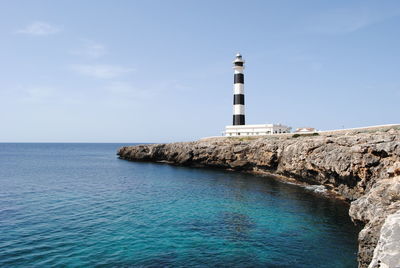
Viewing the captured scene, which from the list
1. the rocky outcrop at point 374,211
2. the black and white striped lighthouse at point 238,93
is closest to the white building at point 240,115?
the black and white striped lighthouse at point 238,93

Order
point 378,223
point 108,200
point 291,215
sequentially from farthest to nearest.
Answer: point 108,200 < point 291,215 < point 378,223

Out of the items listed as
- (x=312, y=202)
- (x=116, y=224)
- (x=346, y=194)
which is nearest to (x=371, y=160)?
(x=346, y=194)

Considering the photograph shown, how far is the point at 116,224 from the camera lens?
24.5 m

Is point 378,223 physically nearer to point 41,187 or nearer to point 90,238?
point 90,238

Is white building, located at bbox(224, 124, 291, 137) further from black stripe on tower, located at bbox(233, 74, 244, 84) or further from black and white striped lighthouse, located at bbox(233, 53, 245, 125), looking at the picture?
black stripe on tower, located at bbox(233, 74, 244, 84)

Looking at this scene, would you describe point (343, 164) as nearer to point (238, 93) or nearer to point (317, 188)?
point (317, 188)

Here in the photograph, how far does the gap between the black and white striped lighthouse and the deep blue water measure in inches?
1482

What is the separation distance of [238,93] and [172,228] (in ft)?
185

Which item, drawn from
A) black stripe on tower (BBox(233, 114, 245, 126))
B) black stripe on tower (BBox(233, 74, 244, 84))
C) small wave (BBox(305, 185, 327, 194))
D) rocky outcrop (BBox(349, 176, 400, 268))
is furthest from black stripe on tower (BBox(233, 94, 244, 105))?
rocky outcrop (BBox(349, 176, 400, 268))

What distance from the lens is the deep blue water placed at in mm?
18062

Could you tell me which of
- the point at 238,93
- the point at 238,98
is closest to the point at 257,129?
the point at 238,98

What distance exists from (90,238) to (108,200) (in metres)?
13.0

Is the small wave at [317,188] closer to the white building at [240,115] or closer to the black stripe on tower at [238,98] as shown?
the white building at [240,115]

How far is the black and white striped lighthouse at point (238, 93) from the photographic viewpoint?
75.9 metres
